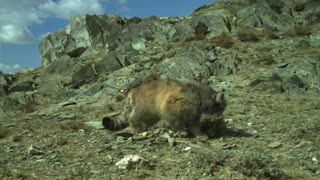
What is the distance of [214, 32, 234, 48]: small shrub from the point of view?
27.3 m

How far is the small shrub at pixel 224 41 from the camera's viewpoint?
27344 mm

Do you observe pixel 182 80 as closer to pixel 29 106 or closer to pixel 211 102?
pixel 211 102

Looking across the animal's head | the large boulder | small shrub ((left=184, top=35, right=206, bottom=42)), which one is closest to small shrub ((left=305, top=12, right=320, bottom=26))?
small shrub ((left=184, top=35, right=206, bottom=42))

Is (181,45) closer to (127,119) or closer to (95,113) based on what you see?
(95,113)

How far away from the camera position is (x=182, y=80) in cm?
1455

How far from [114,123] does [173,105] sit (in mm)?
2179

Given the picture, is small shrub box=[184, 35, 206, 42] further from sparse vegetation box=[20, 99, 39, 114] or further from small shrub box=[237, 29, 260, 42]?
sparse vegetation box=[20, 99, 39, 114]

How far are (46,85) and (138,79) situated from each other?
7.70 meters

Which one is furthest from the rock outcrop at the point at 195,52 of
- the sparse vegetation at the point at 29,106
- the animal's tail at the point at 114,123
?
the animal's tail at the point at 114,123

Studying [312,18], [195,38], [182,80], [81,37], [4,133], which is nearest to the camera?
[4,133]

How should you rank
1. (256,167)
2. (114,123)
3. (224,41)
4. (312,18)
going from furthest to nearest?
1. (312,18)
2. (224,41)
3. (114,123)
4. (256,167)

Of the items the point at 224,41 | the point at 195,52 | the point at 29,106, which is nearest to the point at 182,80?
the point at 29,106

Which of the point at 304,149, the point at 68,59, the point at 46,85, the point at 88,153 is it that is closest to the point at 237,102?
the point at 304,149

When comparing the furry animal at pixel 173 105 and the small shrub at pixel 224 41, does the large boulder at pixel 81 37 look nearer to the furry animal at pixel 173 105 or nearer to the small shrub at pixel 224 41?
the small shrub at pixel 224 41
